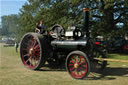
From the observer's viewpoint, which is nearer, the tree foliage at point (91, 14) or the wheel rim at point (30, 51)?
the wheel rim at point (30, 51)

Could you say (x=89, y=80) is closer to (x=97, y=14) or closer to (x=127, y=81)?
(x=127, y=81)

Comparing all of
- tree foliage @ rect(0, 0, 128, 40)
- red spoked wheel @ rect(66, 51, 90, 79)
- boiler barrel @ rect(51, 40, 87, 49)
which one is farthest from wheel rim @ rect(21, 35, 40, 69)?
tree foliage @ rect(0, 0, 128, 40)

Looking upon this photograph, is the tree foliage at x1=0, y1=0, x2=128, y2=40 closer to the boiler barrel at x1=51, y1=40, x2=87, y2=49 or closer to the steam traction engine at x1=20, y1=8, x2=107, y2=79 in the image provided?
the steam traction engine at x1=20, y1=8, x2=107, y2=79

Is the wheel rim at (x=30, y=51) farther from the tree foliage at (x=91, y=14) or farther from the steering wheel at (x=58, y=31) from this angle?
the tree foliage at (x=91, y=14)

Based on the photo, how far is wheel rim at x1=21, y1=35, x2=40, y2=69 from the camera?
6.27 metres

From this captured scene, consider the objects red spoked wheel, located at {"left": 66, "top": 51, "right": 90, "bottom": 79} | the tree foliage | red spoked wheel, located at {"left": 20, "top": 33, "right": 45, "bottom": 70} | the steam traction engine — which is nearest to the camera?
red spoked wheel, located at {"left": 66, "top": 51, "right": 90, "bottom": 79}

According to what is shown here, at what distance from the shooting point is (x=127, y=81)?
4539 mm

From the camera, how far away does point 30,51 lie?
6359 mm

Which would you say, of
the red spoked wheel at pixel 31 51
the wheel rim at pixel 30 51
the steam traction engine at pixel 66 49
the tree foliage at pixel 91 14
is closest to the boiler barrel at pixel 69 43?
the steam traction engine at pixel 66 49

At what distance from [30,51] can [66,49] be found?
1.52 m

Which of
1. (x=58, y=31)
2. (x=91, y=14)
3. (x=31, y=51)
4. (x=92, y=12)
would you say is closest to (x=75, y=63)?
(x=58, y=31)

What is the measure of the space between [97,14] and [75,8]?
2.13 m

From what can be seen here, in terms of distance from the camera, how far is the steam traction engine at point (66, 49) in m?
5.05

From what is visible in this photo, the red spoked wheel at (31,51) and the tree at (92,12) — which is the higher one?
the tree at (92,12)
